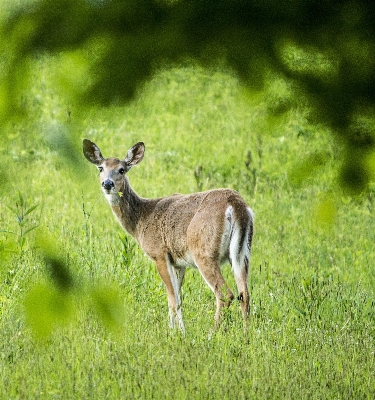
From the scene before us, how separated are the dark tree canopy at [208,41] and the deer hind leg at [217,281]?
15.1ft

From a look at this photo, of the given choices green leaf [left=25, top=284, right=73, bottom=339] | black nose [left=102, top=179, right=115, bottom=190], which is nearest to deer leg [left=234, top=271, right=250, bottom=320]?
A: black nose [left=102, top=179, right=115, bottom=190]

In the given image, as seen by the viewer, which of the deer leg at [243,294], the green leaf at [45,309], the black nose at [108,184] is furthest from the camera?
the black nose at [108,184]

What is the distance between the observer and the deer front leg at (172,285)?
→ 6.87 m

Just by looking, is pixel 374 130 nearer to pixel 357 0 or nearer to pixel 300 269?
pixel 357 0

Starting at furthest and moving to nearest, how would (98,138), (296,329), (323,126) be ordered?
(98,138)
(296,329)
(323,126)

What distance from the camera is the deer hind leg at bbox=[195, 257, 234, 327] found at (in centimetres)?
691

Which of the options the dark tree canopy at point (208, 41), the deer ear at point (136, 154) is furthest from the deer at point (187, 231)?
the dark tree canopy at point (208, 41)

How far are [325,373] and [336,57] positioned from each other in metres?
3.64

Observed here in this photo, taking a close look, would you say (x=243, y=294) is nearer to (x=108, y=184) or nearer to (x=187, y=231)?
(x=187, y=231)

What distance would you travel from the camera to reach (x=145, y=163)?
13.3m

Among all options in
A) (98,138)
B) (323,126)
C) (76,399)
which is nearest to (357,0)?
(323,126)

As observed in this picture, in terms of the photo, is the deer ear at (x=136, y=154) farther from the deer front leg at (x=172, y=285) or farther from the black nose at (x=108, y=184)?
the deer front leg at (x=172, y=285)

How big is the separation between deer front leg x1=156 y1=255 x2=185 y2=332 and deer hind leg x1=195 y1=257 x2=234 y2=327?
0.99ft

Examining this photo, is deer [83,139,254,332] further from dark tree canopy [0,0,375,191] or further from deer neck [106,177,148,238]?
dark tree canopy [0,0,375,191]
